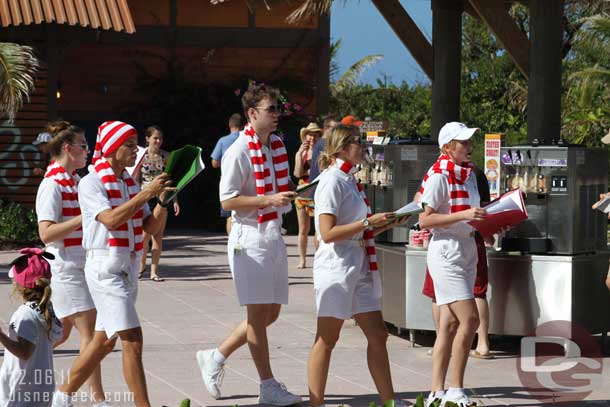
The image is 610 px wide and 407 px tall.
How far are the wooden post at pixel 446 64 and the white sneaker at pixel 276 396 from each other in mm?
5807

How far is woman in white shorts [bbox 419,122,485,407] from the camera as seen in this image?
7.18 meters

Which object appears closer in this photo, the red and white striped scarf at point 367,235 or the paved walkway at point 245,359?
the red and white striped scarf at point 367,235

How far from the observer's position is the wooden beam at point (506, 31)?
448 inches

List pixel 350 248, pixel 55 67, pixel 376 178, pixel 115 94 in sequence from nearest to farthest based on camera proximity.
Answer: pixel 350 248
pixel 376 178
pixel 55 67
pixel 115 94

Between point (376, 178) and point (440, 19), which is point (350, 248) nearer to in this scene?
point (376, 178)

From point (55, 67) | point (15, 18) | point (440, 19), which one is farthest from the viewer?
point (55, 67)

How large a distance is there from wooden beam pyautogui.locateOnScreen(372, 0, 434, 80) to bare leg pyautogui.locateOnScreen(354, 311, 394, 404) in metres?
7.03

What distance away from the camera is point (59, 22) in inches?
726

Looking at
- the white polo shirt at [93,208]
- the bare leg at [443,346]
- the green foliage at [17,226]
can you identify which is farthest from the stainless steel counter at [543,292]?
the green foliage at [17,226]

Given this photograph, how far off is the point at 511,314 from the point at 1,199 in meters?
11.5

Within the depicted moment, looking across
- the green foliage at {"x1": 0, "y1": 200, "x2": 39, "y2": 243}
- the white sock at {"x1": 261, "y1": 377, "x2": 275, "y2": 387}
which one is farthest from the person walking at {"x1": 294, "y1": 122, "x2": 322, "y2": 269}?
the white sock at {"x1": 261, "y1": 377, "x2": 275, "y2": 387}

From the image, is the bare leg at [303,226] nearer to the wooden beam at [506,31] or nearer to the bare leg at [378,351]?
the wooden beam at [506,31]

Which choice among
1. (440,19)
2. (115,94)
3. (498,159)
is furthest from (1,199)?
(498,159)

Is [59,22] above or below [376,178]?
above
